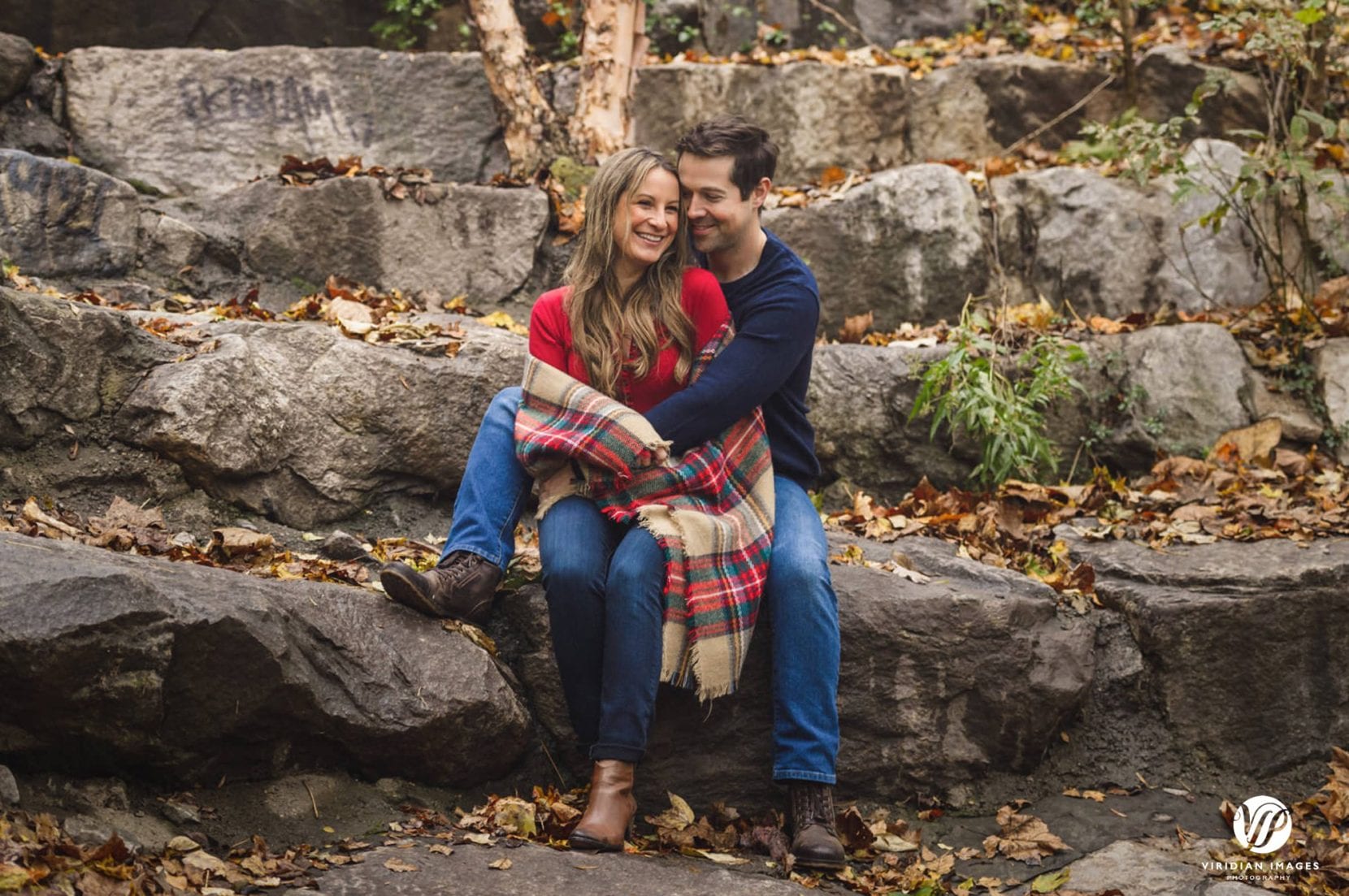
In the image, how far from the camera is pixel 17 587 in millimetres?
2703

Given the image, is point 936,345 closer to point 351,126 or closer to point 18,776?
point 351,126

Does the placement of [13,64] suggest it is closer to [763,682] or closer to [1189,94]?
[763,682]

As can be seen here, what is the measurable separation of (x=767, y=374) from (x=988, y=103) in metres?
5.30

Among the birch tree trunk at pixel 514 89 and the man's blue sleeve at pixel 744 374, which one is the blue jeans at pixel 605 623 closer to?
the man's blue sleeve at pixel 744 374

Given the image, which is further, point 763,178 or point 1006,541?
point 1006,541

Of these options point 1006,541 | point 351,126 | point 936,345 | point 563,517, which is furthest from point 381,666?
point 351,126

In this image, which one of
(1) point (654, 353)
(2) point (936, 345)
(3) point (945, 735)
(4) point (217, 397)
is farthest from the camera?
(2) point (936, 345)

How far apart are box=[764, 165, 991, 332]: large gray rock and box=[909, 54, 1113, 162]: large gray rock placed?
5.02 feet

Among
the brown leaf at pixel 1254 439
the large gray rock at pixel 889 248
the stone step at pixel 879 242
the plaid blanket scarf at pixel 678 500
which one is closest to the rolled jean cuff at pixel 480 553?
the plaid blanket scarf at pixel 678 500

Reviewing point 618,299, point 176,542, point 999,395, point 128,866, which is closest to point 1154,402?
point 999,395

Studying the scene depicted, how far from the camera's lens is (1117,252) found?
6688 mm

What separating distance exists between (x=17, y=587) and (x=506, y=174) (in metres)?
4.78

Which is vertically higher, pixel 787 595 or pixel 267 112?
pixel 267 112

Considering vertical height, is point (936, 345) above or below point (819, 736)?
above
